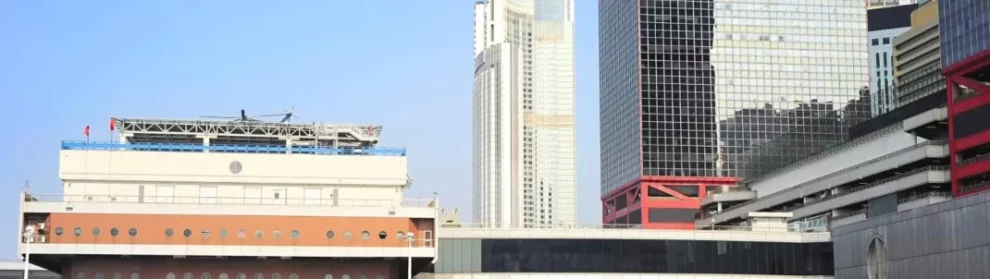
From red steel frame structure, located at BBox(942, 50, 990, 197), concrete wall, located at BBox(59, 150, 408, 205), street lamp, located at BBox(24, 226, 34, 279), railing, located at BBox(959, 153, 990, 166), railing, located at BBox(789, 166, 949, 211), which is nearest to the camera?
street lamp, located at BBox(24, 226, 34, 279)

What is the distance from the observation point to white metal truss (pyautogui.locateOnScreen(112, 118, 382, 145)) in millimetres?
85125

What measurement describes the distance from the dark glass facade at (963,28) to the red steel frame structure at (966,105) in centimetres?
348

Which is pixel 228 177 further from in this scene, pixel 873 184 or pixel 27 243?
pixel 873 184

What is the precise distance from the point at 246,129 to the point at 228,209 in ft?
35.1

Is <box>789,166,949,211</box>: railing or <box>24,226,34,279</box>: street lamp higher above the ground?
<box>789,166,949,211</box>: railing

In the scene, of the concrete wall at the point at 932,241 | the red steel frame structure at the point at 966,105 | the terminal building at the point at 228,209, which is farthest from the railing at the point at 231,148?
the red steel frame structure at the point at 966,105

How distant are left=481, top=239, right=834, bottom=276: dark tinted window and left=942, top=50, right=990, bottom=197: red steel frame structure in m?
38.7

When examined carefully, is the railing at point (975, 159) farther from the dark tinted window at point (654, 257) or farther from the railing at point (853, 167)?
the dark tinted window at point (654, 257)

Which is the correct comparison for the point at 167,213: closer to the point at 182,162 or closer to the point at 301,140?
the point at 182,162

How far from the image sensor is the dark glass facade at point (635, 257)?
8644 cm

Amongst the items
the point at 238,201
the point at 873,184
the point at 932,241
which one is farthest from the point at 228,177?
the point at 873,184

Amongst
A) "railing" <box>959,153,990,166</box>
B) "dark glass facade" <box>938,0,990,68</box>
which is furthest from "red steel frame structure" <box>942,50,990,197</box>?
"dark glass facade" <box>938,0,990,68</box>

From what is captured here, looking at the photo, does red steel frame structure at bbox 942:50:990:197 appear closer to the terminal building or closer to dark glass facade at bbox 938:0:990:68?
dark glass facade at bbox 938:0:990:68

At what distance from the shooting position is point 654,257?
87.7 meters
